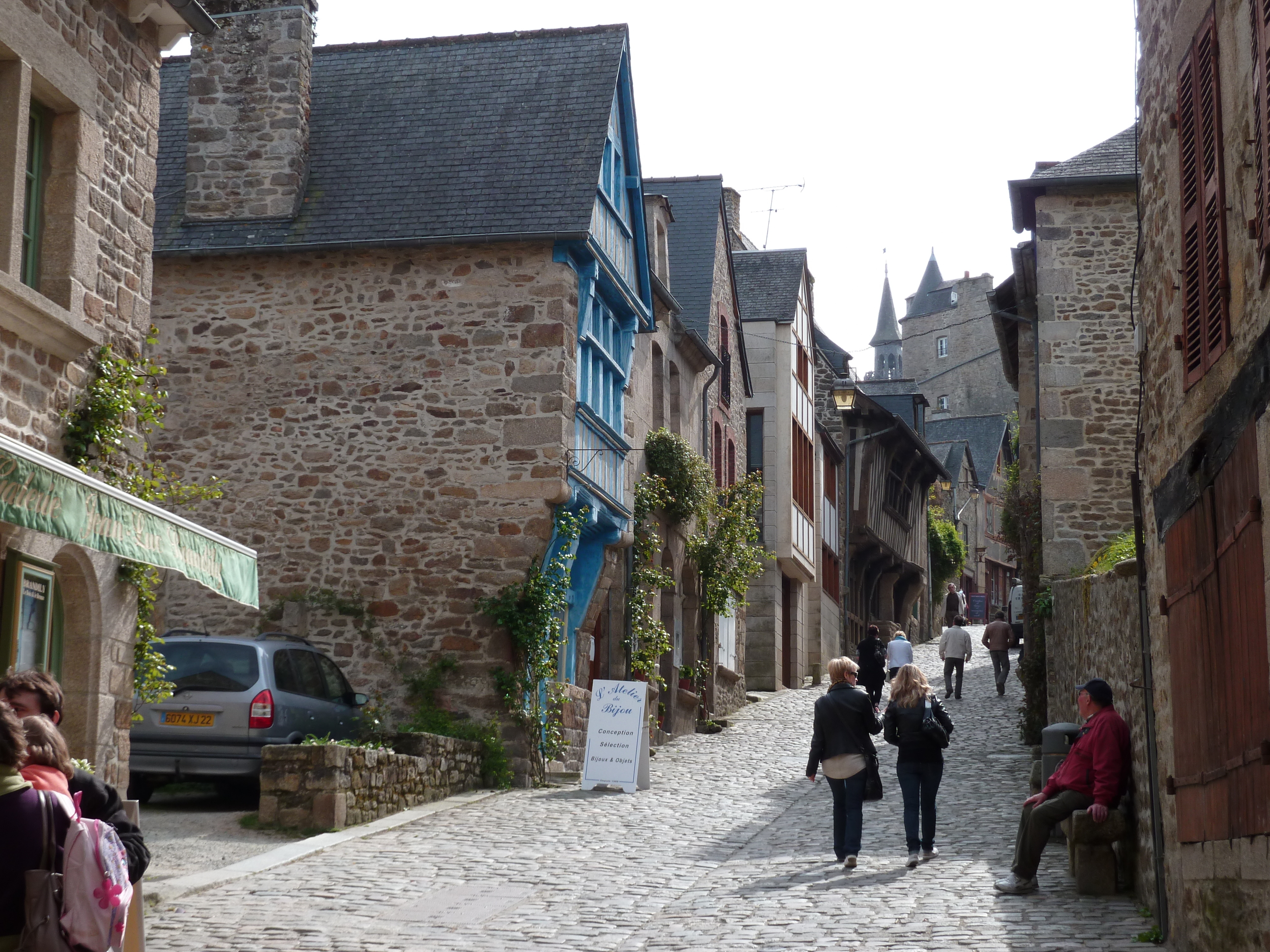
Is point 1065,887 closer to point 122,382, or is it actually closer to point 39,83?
point 122,382

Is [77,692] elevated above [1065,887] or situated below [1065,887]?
above

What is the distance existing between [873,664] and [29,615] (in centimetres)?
1626

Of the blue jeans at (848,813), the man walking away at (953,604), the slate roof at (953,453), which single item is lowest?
the blue jeans at (848,813)

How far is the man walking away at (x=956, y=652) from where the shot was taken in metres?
24.6

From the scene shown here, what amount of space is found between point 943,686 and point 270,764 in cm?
1780

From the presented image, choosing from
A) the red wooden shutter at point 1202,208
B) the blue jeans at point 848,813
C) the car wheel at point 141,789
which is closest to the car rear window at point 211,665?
the car wheel at point 141,789

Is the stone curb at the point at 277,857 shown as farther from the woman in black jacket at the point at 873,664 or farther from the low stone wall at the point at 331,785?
the woman in black jacket at the point at 873,664

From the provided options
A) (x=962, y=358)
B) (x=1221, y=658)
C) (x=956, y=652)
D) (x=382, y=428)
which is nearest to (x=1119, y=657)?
(x=1221, y=658)

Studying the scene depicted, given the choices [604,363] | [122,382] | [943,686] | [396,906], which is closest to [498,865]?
[396,906]

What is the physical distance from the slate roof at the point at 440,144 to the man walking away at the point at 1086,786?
27.6 ft

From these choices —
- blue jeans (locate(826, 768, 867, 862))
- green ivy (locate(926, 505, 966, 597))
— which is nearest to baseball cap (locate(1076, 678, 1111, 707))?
blue jeans (locate(826, 768, 867, 862))

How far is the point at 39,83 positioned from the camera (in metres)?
9.17

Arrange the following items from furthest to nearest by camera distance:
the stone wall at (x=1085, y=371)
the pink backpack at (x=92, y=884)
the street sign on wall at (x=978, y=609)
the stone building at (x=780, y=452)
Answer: the street sign on wall at (x=978, y=609)
the stone building at (x=780, y=452)
the stone wall at (x=1085, y=371)
the pink backpack at (x=92, y=884)

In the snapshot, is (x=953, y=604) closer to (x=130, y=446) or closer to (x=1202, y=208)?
(x=130, y=446)
